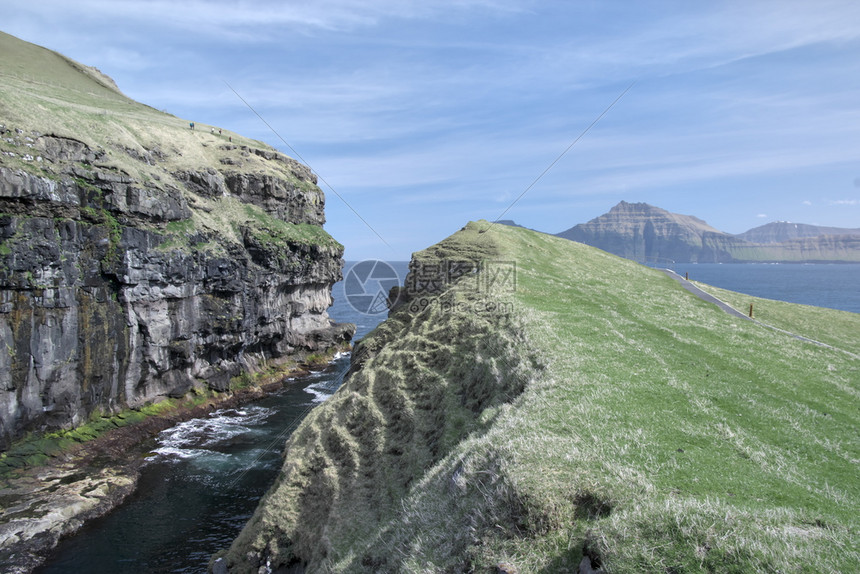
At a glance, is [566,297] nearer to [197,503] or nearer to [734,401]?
[734,401]

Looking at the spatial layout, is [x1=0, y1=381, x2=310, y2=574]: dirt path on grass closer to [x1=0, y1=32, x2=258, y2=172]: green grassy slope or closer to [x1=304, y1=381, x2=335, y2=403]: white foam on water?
[x1=304, y1=381, x2=335, y2=403]: white foam on water

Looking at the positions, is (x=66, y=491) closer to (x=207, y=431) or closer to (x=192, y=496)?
(x=192, y=496)

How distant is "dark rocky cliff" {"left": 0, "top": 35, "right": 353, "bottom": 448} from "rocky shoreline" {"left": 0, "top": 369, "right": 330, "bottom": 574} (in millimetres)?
3466

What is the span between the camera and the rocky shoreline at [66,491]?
1111 inches

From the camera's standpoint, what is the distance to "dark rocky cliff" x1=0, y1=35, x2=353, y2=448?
1519 inches

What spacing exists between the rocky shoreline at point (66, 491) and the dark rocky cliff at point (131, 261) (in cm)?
347

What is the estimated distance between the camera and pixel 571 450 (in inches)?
451

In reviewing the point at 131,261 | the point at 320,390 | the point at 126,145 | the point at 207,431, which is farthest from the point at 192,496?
the point at 126,145

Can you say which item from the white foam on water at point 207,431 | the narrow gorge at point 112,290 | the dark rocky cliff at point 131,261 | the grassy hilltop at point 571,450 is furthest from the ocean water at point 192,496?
the grassy hilltop at point 571,450

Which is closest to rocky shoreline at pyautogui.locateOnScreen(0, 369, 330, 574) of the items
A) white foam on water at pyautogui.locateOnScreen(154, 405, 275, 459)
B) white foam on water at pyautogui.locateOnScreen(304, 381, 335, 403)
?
white foam on water at pyautogui.locateOnScreen(154, 405, 275, 459)

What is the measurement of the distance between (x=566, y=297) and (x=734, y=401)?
47.8ft

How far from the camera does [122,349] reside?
45.3 m

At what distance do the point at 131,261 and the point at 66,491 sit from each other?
68.6 ft

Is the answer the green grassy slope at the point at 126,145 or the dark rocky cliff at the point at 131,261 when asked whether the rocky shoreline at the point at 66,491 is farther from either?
the green grassy slope at the point at 126,145
